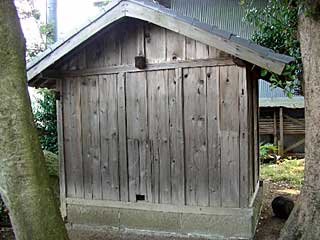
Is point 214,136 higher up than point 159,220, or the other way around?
point 214,136

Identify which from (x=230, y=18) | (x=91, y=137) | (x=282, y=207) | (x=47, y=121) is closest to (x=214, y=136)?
(x=91, y=137)

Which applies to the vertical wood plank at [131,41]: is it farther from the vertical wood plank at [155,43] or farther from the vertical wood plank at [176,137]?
the vertical wood plank at [176,137]

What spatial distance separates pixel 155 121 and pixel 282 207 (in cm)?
297

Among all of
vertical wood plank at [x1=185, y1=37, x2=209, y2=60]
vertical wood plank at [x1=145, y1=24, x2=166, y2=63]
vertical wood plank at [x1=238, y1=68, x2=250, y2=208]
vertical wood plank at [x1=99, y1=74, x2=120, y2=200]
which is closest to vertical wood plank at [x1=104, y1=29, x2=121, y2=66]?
vertical wood plank at [x1=99, y1=74, x2=120, y2=200]

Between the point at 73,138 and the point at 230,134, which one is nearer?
the point at 230,134

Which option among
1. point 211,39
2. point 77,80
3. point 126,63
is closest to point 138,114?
point 126,63

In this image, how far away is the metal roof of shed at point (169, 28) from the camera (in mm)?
5387

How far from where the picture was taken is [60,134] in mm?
7199

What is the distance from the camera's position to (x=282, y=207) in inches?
289

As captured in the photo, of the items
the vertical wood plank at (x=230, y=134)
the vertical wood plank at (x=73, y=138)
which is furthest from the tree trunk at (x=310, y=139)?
the vertical wood plank at (x=73, y=138)

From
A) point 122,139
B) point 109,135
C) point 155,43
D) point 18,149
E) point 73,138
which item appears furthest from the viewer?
point 73,138

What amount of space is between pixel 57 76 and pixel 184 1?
10.2 meters

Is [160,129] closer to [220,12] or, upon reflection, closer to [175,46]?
[175,46]

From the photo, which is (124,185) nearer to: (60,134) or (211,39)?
(60,134)
